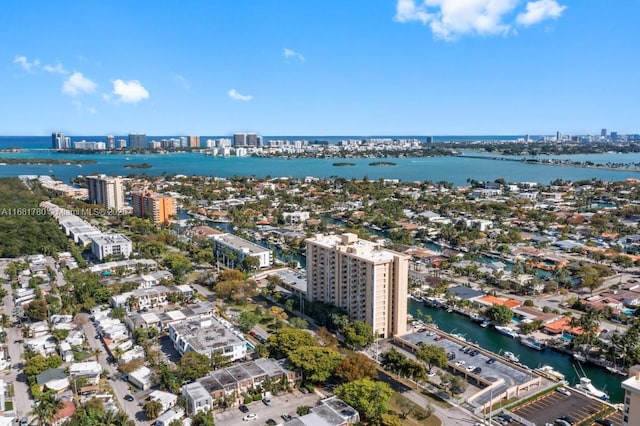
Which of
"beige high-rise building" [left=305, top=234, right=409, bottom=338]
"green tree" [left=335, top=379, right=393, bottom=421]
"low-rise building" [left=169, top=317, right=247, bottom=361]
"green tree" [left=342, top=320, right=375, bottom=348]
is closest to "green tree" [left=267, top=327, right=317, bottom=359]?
"low-rise building" [left=169, top=317, right=247, bottom=361]

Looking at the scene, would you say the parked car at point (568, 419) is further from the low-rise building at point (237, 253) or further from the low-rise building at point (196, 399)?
the low-rise building at point (237, 253)

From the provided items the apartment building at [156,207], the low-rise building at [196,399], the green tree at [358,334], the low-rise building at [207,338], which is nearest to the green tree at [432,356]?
the green tree at [358,334]

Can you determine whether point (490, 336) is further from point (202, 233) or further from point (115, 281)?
point (202, 233)

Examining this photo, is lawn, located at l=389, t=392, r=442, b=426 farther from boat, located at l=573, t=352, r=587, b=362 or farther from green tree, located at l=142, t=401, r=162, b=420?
boat, located at l=573, t=352, r=587, b=362

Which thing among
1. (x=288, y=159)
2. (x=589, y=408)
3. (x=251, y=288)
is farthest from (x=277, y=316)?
(x=288, y=159)

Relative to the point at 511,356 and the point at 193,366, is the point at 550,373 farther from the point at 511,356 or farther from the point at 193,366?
the point at 193,366

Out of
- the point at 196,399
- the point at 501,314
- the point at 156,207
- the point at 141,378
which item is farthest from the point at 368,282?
the point at 156,207
